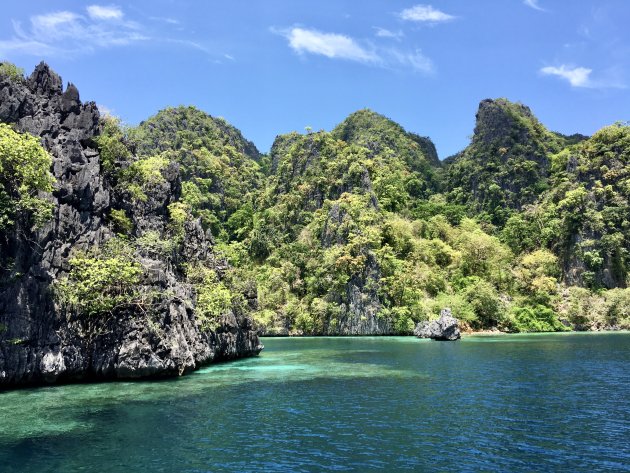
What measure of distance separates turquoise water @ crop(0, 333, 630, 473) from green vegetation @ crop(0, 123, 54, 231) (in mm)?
10795

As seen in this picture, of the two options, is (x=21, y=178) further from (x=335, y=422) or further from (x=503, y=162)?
(x=503, y=162)

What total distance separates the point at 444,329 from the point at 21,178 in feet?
178

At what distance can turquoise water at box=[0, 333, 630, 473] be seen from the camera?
56.0 feet

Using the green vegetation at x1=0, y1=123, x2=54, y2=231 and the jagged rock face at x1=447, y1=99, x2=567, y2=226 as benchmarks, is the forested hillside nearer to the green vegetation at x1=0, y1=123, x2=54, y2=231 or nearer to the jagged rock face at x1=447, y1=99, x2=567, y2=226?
the jagged rock face at x1=447, y1=99, x2=567, y2=226

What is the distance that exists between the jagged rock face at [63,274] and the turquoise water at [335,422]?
6.50 feet

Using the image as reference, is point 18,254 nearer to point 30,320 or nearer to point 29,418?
point 30,320

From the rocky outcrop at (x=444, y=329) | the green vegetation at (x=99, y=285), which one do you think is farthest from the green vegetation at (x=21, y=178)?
the rocky outcrop at (x=444, y=329)

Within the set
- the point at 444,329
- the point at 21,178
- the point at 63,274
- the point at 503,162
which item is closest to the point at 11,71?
the point at 21,178

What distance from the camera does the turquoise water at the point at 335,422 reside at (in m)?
17.1

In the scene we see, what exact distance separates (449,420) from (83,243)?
27.7 meters

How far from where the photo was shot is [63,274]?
33.6 meters

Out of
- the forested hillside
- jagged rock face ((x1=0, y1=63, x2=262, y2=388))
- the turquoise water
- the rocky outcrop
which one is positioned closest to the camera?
the turquoise water

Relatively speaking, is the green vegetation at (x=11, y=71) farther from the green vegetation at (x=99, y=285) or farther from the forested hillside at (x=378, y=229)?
the green vegetation at (x=99, y=285)

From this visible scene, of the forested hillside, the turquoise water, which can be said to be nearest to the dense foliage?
the forested hillside
